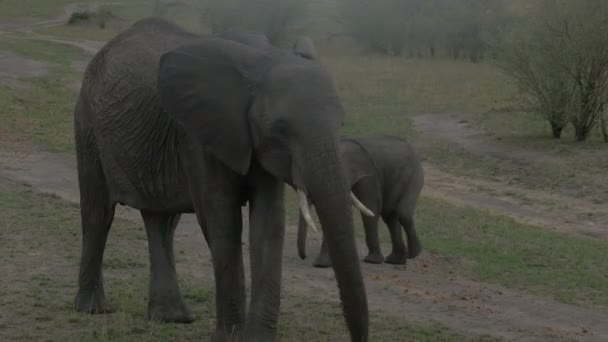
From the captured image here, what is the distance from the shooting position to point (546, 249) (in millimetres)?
11938

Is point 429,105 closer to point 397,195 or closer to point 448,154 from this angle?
point 448,154

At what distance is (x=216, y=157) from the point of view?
6027mm

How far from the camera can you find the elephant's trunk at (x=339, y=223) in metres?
5.26

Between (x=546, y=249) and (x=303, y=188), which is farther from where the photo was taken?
(x=546, y=249)

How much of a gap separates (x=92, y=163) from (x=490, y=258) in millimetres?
5172

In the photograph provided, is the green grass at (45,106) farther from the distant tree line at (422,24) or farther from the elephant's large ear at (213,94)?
the distant tree line at (422,24)

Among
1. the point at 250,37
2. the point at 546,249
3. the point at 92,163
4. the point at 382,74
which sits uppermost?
the point at 250,37

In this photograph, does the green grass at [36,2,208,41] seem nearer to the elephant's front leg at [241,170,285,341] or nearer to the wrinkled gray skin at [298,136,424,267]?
the wrinkled gray skin at [298,136,424,267]

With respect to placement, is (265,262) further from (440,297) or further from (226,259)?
(440,297)

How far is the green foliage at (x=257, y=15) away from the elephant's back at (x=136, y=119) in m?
42.5

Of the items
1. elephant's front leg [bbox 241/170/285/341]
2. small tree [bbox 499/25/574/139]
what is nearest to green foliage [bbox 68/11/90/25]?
small tree [bbox 499/25/574/139]

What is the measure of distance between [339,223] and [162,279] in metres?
2.53

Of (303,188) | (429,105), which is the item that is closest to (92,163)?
(303,188)

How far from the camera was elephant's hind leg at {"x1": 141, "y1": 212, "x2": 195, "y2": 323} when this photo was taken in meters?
7.41
